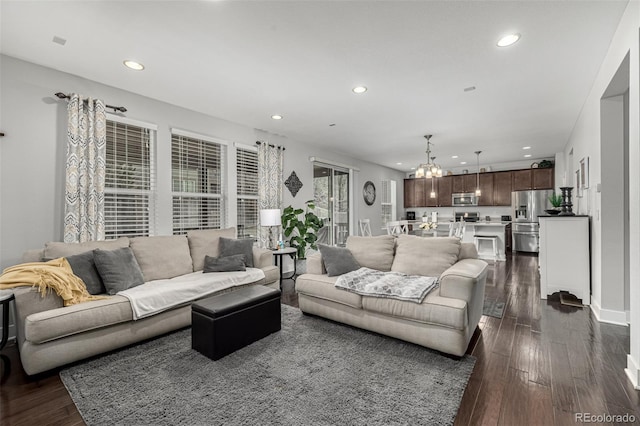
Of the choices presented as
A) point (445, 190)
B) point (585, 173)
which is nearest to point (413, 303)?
point (585, 173)

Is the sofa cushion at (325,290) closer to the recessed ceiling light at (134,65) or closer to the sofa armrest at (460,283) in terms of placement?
the sofa armrest at (460,283)

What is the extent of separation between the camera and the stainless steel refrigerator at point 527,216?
7598mm

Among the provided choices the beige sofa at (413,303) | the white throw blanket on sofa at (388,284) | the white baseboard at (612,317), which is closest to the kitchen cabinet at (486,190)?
the white baseboard at (612,317)

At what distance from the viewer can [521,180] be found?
26.9ft

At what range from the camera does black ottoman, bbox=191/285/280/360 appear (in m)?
2.34

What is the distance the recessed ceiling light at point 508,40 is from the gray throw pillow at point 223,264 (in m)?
3.52

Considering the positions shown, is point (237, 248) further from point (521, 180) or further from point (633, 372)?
point (521, 180)

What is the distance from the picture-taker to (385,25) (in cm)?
228

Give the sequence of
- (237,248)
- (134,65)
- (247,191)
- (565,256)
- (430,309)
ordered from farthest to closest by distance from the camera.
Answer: (247,191), (237,248), (565,256), (134,65), (430,309)

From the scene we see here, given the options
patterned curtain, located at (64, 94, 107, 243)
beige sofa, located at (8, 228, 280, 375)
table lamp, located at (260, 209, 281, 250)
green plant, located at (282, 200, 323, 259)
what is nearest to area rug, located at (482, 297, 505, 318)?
green plant, located at (282, 200, 323, 259)

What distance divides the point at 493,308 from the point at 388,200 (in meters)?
6.01

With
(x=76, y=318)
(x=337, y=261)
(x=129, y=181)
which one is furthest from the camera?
(x=129, y=181)

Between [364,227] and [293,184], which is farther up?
[293,184]

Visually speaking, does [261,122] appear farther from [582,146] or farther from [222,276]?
[582,146]
